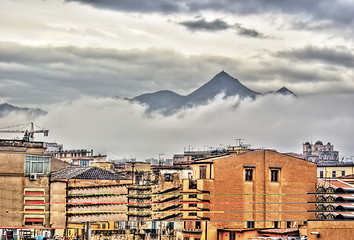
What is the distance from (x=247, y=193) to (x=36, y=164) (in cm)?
2132

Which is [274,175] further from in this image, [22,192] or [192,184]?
[22,192]

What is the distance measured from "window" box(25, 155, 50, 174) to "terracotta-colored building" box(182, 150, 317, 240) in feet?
47.8

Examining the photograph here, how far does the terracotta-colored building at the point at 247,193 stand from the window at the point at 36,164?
1457 cm

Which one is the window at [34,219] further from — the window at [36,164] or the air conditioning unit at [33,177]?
the window at [36,164]

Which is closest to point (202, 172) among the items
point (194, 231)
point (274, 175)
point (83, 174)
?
point (194, 231)

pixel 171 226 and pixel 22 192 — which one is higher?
pixel 22 192

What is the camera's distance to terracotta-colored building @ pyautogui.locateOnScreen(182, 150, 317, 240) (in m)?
58.6

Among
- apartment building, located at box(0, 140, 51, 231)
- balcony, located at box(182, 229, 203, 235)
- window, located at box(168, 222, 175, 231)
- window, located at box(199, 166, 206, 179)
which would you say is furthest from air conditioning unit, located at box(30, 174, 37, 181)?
window, located at box(199, 166, 206, 179)

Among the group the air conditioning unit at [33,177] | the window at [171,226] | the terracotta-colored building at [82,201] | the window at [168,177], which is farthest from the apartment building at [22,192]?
the window at [168,177]

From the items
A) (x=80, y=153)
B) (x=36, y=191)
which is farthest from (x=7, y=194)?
(x=80, y=153)

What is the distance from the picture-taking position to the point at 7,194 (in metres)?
59.8

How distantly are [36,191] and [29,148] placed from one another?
85.0 ft

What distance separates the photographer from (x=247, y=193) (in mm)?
60281

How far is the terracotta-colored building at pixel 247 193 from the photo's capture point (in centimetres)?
5856
